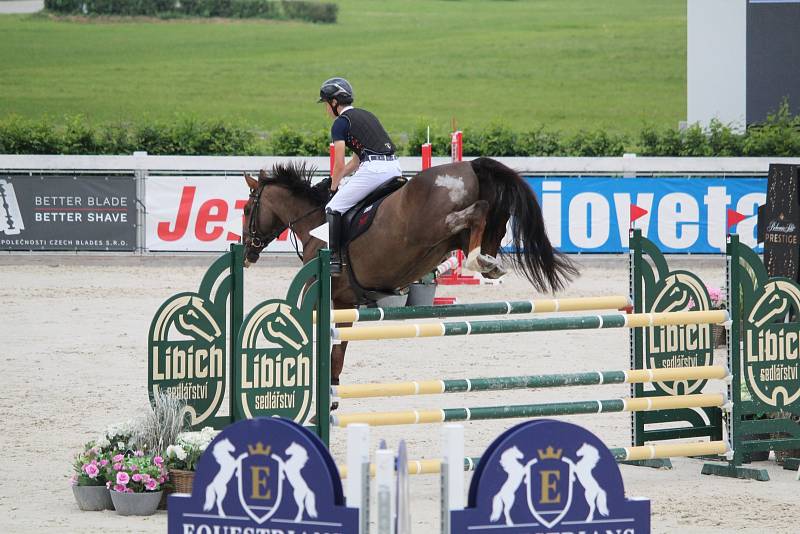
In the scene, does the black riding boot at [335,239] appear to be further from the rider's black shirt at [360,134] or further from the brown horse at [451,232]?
the rider's black shirt at [360,134]

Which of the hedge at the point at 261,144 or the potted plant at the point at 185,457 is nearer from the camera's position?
the potted plant at the point at 185,457

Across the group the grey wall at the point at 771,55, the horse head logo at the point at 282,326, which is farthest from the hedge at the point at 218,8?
the horse head logo at the point at 282,326

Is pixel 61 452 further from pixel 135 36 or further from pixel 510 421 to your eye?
pixel 135 36

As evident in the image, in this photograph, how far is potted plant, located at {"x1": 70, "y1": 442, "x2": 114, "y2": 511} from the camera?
6.27m

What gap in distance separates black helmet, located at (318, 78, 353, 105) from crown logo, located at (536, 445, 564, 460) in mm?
4761

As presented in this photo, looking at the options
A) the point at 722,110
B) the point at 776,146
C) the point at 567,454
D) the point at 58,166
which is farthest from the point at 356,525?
the point at 722,110

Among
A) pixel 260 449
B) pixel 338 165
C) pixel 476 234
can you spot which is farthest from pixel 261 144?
pixel 260 449

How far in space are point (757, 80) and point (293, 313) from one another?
58.9 feet

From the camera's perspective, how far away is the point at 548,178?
17906mm

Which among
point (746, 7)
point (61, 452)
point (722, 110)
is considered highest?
point (746, 7)

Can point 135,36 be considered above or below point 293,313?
above

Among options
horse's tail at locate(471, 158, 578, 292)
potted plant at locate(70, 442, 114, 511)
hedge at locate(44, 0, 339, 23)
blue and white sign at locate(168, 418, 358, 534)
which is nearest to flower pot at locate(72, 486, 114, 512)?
potted plant at locate(70, 442, 114, 511)

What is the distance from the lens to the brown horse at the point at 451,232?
22.6ft

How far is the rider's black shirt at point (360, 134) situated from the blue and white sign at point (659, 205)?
971 centimetres
